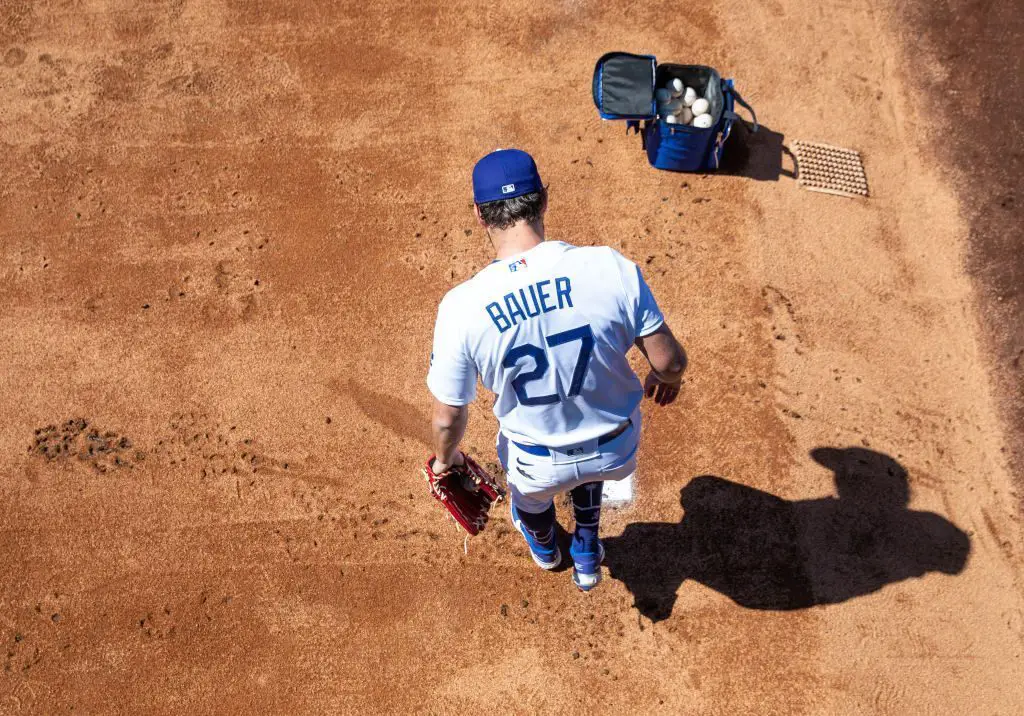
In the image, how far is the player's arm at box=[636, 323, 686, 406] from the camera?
3428 mm

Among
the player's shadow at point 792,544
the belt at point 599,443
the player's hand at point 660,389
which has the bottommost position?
the player's shadow at point 792,544

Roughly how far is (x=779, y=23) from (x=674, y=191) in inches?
83.4

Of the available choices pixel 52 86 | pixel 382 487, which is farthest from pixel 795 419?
pixel 52 86

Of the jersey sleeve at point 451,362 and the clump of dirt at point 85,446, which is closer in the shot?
the jersey sleeve at point 451,362

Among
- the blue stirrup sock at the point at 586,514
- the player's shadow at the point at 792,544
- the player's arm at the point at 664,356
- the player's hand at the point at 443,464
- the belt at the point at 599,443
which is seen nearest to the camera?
the player's arm at the point at 664,356

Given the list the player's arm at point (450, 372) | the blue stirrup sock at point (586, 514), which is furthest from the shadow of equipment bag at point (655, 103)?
the player's arm at point (450, 372)

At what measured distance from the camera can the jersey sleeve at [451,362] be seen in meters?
3.26

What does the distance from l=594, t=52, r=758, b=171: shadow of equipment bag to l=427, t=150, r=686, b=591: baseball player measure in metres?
2.90

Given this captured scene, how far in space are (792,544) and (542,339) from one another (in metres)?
2.90

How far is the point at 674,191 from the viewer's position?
20.3 ft

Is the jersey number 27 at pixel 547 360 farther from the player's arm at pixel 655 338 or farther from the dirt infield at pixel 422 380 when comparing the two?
the dirt infield at pixel 422 380

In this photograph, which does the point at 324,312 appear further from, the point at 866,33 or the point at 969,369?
the point at 866,33

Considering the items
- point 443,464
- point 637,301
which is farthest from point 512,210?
point 443,464

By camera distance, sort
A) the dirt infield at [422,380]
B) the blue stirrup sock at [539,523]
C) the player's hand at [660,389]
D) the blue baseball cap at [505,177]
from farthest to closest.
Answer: the dirt infield at [422,380] < the blue stirrup sock at [539,523] < the player's hand at [660,389] < the blue baseball cap at [505,177]
